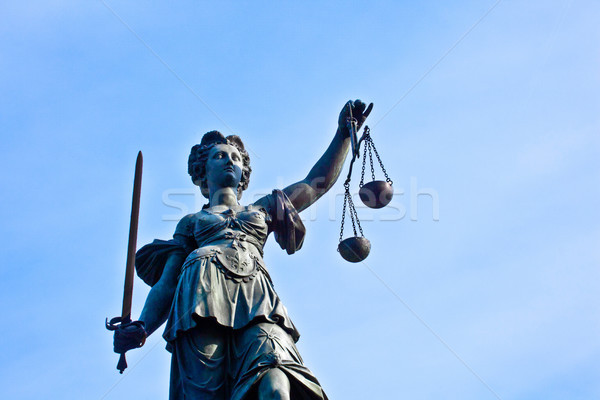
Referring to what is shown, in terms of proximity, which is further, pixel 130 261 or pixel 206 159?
pixel 206 159

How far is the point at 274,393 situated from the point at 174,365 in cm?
146

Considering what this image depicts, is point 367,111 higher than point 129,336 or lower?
higher

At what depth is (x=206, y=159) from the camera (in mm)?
12008

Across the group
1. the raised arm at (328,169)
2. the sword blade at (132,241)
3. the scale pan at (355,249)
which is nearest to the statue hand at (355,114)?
the raised arm at (328,169)

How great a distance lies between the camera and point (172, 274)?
1083cm

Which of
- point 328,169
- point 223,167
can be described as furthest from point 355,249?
point 223,167

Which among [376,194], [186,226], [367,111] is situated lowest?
[186,226]

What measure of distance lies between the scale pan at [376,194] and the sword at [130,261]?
12.4 feet

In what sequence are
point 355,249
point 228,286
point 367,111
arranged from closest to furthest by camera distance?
point 228,286, point 367,111, point 355,249

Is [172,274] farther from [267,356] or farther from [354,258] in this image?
[354,258]

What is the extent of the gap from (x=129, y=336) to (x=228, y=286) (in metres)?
1.26

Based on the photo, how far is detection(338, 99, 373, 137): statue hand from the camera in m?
12.0

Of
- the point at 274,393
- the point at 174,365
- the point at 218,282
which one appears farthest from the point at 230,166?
the point at 274,393

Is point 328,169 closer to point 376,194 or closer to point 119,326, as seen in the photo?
point 376,194
